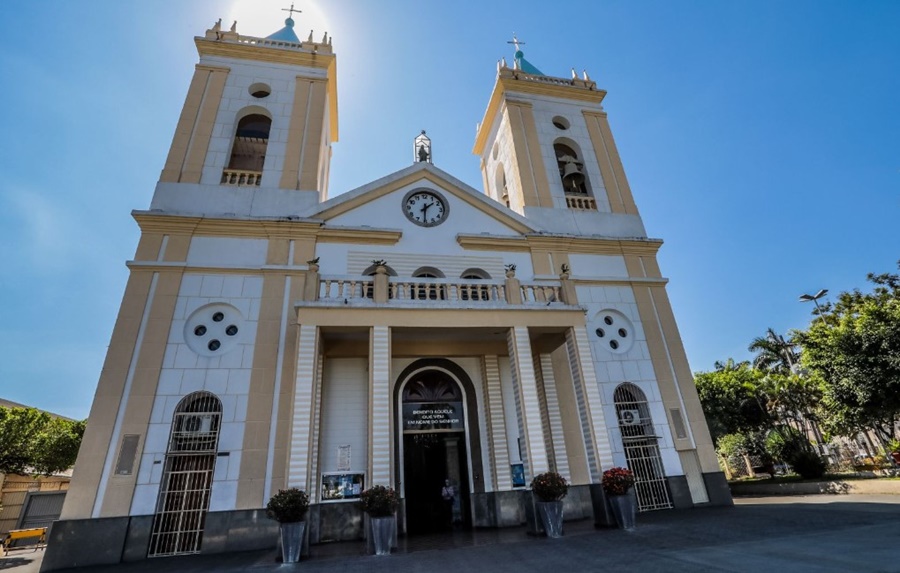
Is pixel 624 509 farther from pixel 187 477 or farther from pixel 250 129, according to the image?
pixel 250 129

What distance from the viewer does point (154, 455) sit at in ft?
33.2

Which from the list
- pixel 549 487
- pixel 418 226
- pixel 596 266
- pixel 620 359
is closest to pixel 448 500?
pixel 549 487

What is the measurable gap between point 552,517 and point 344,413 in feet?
18.5

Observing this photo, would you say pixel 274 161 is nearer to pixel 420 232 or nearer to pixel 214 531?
pixel 420 232

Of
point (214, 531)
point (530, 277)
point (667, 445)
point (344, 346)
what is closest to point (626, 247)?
point (530, 277)

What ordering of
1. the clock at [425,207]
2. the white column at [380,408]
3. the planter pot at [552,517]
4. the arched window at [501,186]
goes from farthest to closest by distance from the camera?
the arched window at [501,186], the clock at [425,207], the white column at [380,408], the planter pot at [552,517]

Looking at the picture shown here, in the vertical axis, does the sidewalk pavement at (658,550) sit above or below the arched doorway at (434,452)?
below

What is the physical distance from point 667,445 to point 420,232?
9.97 meters

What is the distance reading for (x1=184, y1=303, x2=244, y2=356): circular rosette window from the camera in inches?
450

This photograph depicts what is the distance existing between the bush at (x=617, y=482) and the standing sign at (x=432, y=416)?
408 cm

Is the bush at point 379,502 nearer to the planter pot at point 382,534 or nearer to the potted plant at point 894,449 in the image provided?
the planter pot at point 382,534

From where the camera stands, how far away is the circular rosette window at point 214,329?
1143 cm

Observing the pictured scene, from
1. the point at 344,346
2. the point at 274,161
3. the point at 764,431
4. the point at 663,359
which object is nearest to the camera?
the point at 344,346

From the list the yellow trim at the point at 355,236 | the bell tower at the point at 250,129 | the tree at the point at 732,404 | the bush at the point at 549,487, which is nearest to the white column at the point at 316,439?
the yellow trim at the point at 355,236
